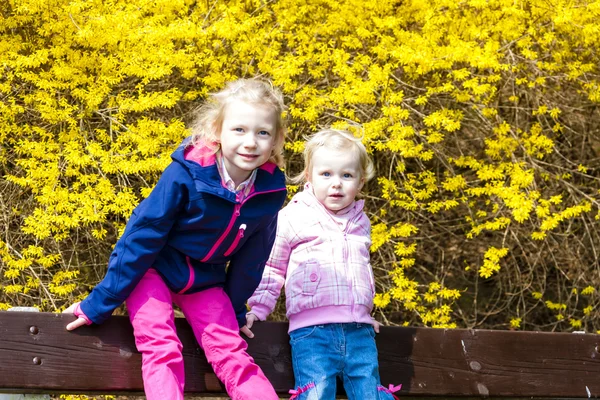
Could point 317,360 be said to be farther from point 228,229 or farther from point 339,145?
point 339,145

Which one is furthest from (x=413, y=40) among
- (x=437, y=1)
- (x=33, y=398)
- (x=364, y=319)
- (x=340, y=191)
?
(x=33, y=398)

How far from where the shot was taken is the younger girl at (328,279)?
2607 mm

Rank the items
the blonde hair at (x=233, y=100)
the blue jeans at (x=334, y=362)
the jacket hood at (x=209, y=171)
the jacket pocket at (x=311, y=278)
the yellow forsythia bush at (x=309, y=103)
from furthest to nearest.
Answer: the yellow forsythia bush at (x=309, y=103), the jacket pocket at (x=311, y=278), the blue jeans at (x=334, y=362), the blonde hair at (x=233, y=100), the jacket hood at (x=209, y=171)

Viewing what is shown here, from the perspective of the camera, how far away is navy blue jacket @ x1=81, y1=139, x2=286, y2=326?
2.33m

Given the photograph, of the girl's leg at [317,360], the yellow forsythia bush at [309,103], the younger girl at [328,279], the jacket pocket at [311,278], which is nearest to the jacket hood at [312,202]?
the younger girl at [328,279]

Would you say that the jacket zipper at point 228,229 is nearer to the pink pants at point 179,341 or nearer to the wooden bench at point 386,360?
the pink pants at point 179,341

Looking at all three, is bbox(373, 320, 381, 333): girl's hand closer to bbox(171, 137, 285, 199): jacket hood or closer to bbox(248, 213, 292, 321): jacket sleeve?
bbox(248, 213, 292, 321): jacket sleeve

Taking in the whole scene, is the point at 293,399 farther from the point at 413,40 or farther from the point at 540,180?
the point at 540,180

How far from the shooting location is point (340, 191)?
2.77 meters

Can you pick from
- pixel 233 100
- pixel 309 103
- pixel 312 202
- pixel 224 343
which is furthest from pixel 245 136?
pixel 309 103

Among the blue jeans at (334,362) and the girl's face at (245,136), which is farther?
the blue jeans at (334,362)

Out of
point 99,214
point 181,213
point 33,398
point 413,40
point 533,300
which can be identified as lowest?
point 533,300

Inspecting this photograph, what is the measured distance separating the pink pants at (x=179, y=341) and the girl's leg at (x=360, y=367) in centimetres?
31

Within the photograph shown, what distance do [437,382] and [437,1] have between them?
229 centimetres
